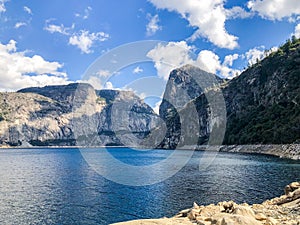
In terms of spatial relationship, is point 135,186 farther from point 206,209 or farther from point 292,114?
point 292,114

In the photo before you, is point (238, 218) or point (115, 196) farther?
point (115, 196)

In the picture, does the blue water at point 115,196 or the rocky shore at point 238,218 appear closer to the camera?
the rocky shore at point 238,218

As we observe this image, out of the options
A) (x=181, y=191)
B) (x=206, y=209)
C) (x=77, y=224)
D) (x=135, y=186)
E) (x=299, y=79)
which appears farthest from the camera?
(x=299, y=79)

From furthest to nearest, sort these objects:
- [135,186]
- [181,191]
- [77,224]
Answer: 1. [135,186]
2. [181,191]
3. [77,224]

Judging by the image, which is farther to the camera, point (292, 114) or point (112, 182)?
point (292, 114)

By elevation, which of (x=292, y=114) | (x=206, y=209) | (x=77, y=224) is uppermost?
(x=292, y=114)

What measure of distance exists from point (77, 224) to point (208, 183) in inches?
1428

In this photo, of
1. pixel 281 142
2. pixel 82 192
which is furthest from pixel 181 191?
pixel 281 142

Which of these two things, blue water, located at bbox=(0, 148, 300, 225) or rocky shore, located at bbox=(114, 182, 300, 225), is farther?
blue water, located at bbox=(0, 148, 300, 225)

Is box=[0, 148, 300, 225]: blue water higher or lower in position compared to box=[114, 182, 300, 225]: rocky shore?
Result: lower

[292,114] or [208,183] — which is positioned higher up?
[292,114]

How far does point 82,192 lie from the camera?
60.9 m

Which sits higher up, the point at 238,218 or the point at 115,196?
the point at 238,218

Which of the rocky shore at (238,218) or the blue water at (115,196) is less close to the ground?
the rocky shore at (238,218)
